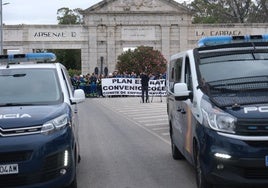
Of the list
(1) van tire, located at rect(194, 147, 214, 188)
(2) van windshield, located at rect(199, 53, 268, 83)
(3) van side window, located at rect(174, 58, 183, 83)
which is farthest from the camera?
(3) van side window, located at rect(174, 58, 183, 83)

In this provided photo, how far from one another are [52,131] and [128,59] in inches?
1705

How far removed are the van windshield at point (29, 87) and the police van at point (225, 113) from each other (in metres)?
1.79

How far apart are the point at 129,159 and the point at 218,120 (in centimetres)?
408

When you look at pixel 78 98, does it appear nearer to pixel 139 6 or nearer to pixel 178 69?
pixel 178 69

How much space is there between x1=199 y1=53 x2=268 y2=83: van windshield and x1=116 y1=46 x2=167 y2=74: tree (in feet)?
135

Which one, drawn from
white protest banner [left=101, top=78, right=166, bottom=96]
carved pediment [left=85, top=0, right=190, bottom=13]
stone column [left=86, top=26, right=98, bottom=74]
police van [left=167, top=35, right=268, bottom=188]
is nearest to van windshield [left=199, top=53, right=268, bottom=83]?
police van [left=167, top=35, right=268, bottom=188]

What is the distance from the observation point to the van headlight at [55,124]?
21.3ft

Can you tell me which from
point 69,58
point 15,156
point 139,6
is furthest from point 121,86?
point 69,58

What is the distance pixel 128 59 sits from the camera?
49688 mm

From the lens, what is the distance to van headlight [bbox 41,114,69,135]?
650 cm

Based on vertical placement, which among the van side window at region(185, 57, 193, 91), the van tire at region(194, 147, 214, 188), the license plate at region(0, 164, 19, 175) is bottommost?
the van tire at region(194, 147, 214, 188)

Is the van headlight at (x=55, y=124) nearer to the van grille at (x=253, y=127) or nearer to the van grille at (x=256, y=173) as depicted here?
the van grille at (x=253, y=127)

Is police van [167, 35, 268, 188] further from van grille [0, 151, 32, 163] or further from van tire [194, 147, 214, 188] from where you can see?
van grille [0, 151, 32, 163]

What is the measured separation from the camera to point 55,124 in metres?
6.62
